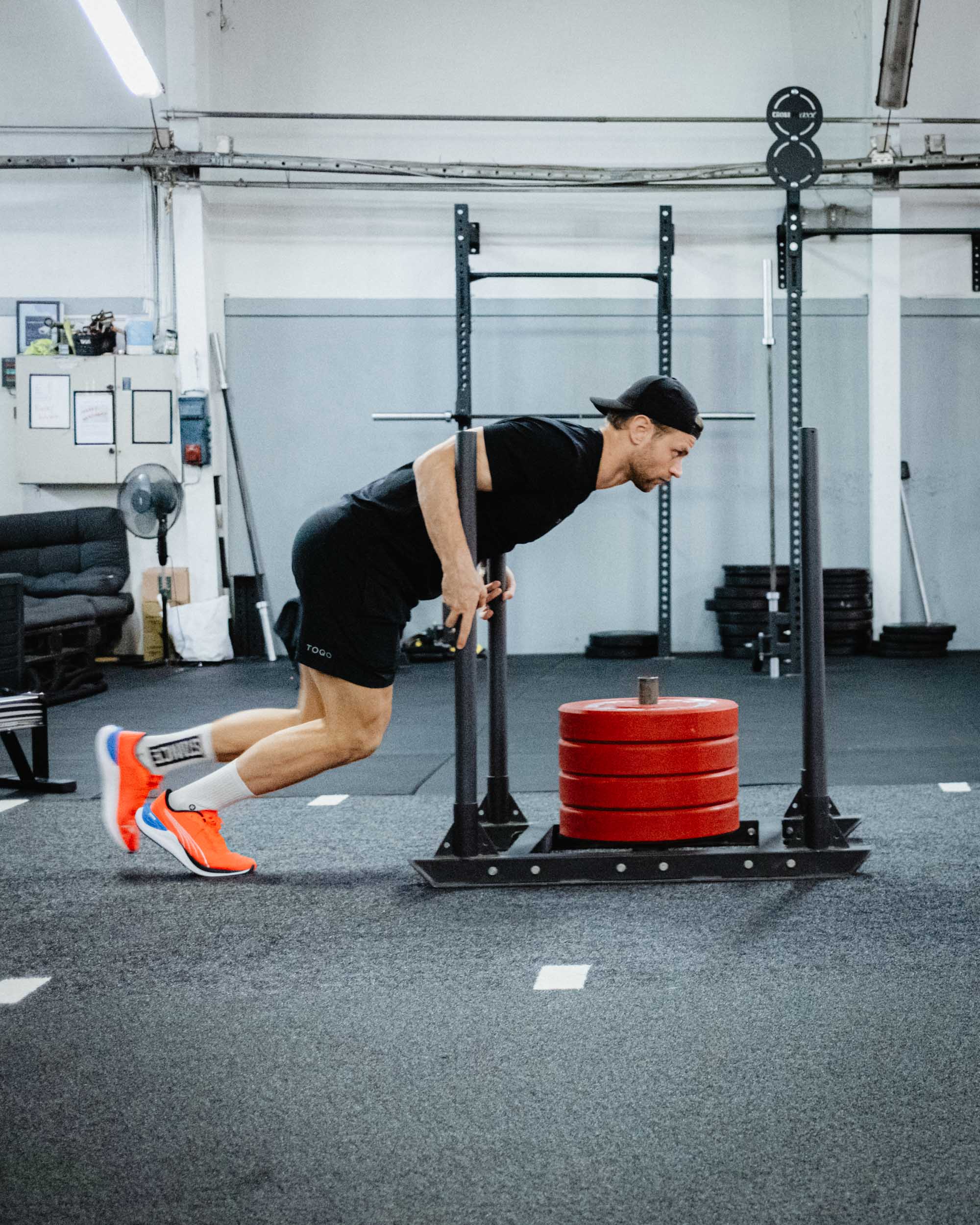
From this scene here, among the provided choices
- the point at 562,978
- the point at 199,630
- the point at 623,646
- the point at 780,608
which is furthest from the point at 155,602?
the point at 562,978

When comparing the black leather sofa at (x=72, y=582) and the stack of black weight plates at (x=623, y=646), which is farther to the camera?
the stack of black weight plates at (x=623, y=646)

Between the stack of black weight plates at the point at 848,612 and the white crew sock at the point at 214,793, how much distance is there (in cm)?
545

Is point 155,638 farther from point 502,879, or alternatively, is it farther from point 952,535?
point 502,879

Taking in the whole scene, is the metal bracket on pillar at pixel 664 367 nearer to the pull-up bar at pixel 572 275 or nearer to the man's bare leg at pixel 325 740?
the pull-up bar at pixel 572 275

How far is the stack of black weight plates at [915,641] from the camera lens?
7555 mm

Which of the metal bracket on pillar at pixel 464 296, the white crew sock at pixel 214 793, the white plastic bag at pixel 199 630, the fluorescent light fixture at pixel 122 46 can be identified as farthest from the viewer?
the white plastic bag at pixel 199 630

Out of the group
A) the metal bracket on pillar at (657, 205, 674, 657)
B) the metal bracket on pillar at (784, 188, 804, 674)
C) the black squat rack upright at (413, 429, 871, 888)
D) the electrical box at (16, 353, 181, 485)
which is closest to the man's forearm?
the black squat rack upright at (413, 429, 871, 888)

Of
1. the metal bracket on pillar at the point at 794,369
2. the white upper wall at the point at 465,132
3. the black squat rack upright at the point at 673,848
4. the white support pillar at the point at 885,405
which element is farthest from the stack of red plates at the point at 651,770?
the white upper wall at the point at 465,132

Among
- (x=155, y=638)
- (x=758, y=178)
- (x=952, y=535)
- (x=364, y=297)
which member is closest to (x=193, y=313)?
(x=364, y=297)

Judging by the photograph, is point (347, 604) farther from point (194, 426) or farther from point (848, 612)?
point (194, 426)

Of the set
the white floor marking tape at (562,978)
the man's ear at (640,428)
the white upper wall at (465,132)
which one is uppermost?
the white upper wall at (465,132)

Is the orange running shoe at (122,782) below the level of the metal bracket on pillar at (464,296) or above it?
below

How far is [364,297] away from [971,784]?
5.62 metres

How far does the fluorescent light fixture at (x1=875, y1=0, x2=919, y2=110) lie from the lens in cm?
695
